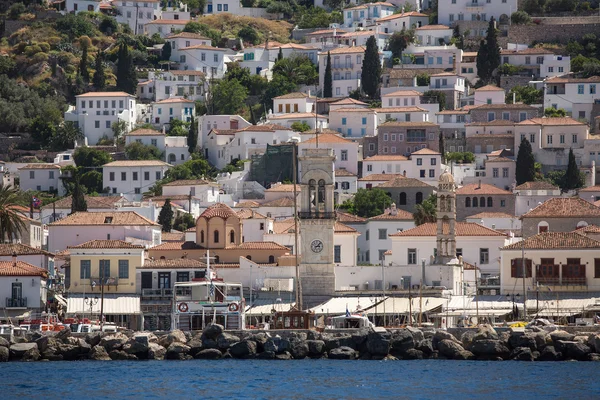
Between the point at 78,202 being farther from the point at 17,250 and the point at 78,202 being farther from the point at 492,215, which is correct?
the point at 17,250

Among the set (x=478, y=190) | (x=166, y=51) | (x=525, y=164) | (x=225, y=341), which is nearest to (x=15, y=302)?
(x=225, y=341)

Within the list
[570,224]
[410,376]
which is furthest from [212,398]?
[570,224]

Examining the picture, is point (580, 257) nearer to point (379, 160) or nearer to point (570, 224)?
point (570, 224)

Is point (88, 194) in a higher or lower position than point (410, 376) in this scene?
higher

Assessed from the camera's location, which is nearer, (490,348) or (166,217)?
(490,348)

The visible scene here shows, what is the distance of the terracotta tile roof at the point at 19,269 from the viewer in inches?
3733

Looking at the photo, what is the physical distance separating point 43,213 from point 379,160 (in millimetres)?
23479

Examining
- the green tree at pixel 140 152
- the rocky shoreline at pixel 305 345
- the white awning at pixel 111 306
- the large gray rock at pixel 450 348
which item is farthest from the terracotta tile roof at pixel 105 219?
the green tree at pixel 140 152

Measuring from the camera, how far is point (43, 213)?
129m

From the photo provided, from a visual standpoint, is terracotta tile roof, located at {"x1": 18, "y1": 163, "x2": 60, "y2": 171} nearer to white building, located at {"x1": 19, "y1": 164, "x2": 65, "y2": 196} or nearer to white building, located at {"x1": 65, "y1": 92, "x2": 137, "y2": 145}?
white building, located at {"x1": 19, "y1": 164, "x2": 65, "y2": 196}

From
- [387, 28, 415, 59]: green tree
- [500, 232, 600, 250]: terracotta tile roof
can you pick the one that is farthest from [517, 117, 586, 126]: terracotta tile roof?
[500, 232, 600, 250]: terracotta tile roof

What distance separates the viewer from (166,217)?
124 metres

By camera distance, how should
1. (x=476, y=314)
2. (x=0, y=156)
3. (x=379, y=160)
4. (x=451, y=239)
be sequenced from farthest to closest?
1. (x=0, y=156)
2. (x=379, y=160)
3. (x=451, y=239)
4. (x=476, y=314)

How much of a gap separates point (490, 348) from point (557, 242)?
44.2 ft
